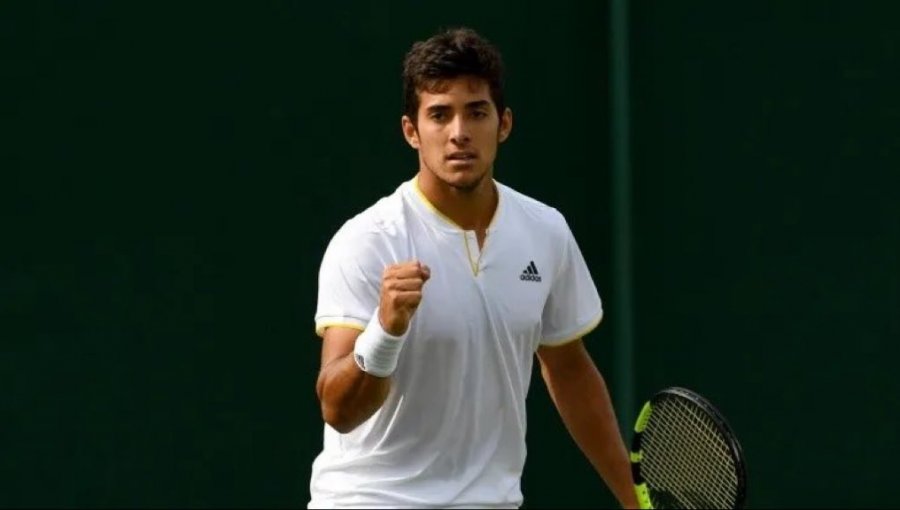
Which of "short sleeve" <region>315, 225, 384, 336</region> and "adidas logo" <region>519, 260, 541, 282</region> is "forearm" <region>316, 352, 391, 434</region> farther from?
"adidas logo" <region>519, 260, 541, 282</region>

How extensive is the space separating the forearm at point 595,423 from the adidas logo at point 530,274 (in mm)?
284

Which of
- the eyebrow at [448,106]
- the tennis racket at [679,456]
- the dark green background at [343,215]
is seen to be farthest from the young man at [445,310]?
the dark green background at [343,215]

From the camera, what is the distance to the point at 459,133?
439cm

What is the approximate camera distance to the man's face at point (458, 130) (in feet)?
14.5

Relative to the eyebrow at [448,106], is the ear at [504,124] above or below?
below

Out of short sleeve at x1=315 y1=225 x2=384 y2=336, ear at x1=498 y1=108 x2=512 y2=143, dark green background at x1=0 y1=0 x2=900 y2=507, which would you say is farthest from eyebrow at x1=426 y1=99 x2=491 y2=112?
dark green background at x1=0 y1=0 x2=900 y2=507

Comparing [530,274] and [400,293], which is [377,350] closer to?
[400,293]

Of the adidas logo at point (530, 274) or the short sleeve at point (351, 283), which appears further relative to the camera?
the adidas logo at point (530, 274)

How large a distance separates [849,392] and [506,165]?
3.99 ft

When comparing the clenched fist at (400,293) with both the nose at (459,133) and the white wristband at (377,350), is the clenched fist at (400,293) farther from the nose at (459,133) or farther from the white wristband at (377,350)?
the nose at (459,133)

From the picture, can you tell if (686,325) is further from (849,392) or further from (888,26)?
(888,26)

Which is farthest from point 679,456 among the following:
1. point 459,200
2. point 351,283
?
point 351,283

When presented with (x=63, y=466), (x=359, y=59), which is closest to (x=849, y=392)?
(x=359, y=59)

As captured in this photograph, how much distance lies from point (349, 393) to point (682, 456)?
87cm
